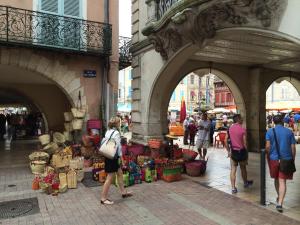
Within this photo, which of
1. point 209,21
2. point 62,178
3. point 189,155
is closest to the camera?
point 209,21

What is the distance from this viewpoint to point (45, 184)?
725 cm

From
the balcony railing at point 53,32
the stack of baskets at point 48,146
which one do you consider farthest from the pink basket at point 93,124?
the balcony railing at point 53,32

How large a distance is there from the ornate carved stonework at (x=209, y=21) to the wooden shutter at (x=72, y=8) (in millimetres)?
3789

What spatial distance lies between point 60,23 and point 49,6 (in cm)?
69

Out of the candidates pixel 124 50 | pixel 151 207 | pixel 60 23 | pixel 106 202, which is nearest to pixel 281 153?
pixel 151 207

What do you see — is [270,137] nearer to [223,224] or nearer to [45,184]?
[223,224]

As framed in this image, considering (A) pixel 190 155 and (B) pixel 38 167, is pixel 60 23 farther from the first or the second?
(A) pixel 190 155

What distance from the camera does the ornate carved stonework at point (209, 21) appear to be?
5.87 m

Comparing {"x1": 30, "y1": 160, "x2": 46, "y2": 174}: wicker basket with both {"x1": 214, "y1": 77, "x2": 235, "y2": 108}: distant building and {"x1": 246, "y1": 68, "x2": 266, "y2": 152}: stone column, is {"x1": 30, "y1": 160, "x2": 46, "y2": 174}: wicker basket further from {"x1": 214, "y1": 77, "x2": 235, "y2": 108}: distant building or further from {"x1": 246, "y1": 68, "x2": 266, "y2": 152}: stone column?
{"x1": 214, "y1": 77, "x2": 235, "y2": 108}: distant building

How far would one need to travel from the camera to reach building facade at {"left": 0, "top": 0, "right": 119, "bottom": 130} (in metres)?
A: 10.8

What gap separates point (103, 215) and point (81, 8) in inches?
325

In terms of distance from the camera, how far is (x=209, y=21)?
7.12 meters

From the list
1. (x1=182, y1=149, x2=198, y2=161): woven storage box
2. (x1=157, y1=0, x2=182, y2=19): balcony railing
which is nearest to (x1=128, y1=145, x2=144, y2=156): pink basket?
(x1=182, y1=149, x2=198, y2=161): woven storage box

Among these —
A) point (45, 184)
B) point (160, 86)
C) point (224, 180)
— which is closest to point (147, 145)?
point (160, 86)
